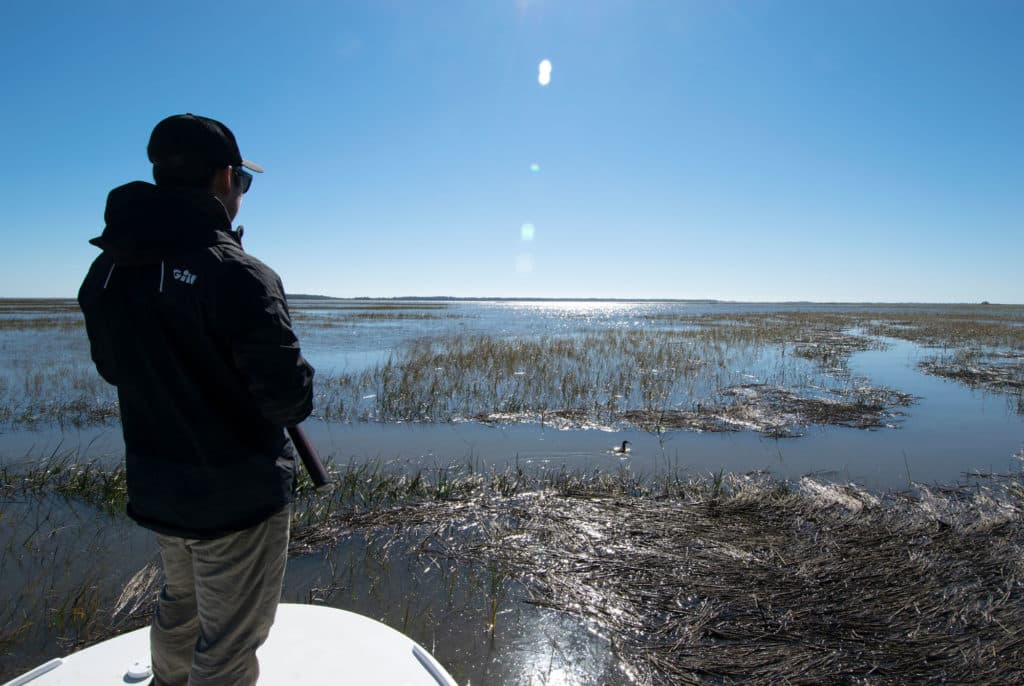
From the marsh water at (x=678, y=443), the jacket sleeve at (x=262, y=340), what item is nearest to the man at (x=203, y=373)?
the jacket sleeve at (x=262, y=340)

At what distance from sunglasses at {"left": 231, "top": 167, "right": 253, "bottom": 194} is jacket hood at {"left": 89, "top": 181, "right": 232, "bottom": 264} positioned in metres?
0.27

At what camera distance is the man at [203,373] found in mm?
1597

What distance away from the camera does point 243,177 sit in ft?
6.50

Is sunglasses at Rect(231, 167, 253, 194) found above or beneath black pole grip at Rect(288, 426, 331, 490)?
above

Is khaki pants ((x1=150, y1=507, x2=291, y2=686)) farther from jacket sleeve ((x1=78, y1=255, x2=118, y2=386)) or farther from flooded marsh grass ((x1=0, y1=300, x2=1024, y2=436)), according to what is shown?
flooded marsh grass ((x1=0, y1=300, x2=1024, y2=436))

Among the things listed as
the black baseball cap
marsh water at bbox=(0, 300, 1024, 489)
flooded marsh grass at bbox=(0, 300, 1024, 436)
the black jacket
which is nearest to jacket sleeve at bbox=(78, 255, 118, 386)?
the black jacket

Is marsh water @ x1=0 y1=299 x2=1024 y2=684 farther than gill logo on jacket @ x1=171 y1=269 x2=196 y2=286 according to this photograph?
Yes

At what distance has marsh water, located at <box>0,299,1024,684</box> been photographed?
12.1ft

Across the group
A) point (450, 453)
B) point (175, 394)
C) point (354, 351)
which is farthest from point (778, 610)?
point (354, 351)

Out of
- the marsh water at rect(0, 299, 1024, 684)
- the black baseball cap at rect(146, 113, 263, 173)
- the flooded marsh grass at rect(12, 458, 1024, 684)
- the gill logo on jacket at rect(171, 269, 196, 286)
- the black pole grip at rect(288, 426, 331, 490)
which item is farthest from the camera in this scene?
the marsh water at rect(0, 299, 1024, 684)

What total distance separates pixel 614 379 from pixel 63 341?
2415 centimetres

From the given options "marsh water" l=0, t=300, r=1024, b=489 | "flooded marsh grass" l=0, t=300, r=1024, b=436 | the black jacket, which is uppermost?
the black jacket

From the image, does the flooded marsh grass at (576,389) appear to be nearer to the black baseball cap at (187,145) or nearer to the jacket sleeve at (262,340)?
the jacket sleeve at (262,340)

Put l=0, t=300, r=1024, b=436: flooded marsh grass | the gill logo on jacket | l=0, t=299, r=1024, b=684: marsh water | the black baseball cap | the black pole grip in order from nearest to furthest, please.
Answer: the gill logo on jacket
the black baseball cap
the black pole grip
l=0, t=299, r=1024, b=684: marsh water
l=0, t=300, r=1024, b=436: flooded marsh grass
